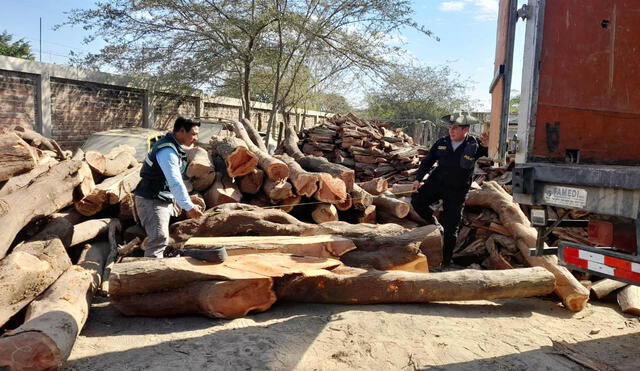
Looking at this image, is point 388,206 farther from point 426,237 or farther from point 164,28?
point 164,28

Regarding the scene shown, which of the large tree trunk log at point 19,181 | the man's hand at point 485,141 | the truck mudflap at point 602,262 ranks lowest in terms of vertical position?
the truck mudflap at point 602,262

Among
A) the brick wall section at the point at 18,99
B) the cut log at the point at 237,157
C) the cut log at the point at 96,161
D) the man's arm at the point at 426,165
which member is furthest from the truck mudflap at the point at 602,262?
the brick wall section at the point at 18,99

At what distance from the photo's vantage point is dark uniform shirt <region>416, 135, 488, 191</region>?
5.71 m

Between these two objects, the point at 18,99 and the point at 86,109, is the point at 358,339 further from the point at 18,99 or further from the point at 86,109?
the point at 86,109

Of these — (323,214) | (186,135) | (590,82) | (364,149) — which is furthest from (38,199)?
(364,149)

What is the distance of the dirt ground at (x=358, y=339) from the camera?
11.1 ft

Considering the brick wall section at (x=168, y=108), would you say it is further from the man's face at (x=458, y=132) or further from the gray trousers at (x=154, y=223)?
the man's face at (x=458, y=132)

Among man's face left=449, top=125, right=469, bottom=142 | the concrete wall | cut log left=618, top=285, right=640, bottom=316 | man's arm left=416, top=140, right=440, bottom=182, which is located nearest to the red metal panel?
cut log left=618, top=285, right=640, bottom=316

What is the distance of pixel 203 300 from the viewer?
12.9 feet

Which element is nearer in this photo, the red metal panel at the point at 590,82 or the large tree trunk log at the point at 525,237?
the red metal panel at the point at 590,82

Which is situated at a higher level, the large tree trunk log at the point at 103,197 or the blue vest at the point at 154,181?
the blue vest at the point at 154,181

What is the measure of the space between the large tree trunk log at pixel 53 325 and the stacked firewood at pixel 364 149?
25.3 ft

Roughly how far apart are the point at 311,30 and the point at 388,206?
782 cm

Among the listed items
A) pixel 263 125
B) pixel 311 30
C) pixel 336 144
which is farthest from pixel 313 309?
pixel 263 125
